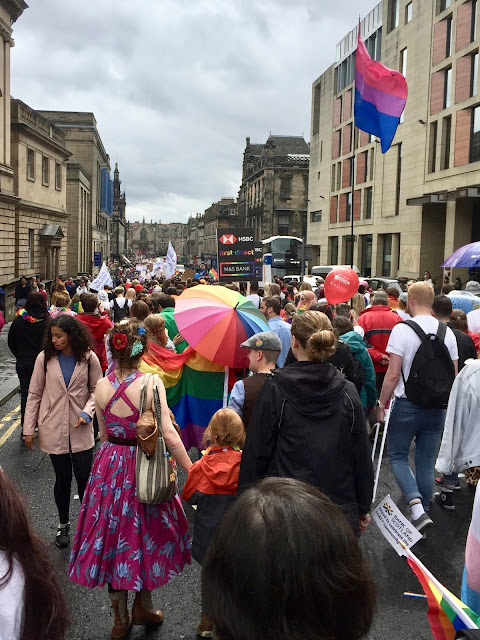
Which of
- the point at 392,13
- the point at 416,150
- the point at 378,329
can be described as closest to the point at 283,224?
the point at 392,13

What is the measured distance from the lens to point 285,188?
72438mm

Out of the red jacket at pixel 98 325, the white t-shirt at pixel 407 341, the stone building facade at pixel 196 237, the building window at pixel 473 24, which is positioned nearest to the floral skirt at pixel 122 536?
the white t-shirt at pixel 407 341

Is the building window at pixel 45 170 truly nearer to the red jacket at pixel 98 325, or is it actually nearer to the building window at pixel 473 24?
the building window at pixel 473 24

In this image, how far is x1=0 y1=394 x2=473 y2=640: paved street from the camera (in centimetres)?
362

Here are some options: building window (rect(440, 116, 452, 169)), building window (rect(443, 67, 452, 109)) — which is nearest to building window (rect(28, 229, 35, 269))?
building window (rect(440, 116, 452, 169))

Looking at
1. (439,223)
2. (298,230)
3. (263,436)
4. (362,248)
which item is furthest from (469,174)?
(298,230)

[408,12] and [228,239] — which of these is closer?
[228,239]

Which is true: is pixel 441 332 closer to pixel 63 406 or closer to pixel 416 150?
pixel 63 406

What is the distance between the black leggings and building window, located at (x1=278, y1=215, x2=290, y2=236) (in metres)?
69.0

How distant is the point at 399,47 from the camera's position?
3516 cm

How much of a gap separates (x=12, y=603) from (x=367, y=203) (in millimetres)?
42477

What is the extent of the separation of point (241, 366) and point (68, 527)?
197cm

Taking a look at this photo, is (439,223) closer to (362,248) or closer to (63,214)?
(362,248)

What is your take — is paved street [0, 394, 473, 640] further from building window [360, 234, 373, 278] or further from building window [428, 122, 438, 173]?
building window [360, 234, 373, 278]
